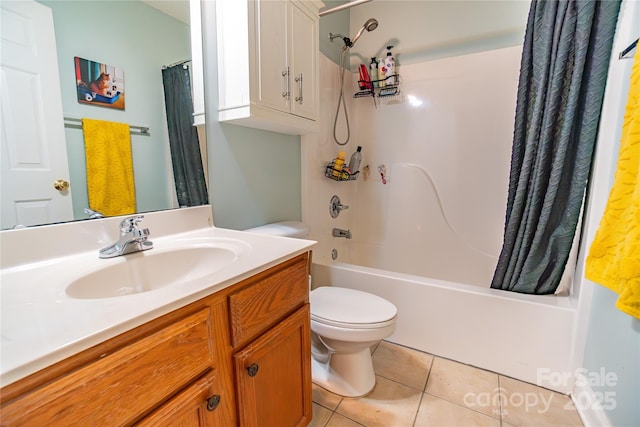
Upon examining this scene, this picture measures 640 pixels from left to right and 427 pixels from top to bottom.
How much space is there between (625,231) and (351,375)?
3.83 feet

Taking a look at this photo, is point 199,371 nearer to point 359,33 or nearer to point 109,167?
point 109,167

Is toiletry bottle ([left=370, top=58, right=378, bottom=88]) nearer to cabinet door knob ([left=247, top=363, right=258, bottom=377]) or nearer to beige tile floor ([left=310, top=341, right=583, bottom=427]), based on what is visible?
beige tile floor ([left=310, top=341, right=583, bottom=427])

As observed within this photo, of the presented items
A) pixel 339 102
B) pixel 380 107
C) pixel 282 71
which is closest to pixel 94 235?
pixel 282 71

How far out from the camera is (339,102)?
2.23 meters

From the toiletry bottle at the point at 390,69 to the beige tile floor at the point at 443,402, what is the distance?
197 centimetres

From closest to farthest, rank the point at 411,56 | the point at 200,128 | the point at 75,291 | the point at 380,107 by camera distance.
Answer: the point at 75,291
the point at 200,128
the point at 411,56
the point at 380,107

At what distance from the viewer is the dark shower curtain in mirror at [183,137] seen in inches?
44.3

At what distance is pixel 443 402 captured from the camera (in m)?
1.28

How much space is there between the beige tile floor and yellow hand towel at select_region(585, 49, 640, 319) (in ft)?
2.41

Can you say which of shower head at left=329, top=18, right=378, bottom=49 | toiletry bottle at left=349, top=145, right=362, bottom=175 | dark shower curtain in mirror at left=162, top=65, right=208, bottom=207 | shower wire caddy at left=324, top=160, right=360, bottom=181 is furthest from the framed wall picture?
toiletry bottle at left=349, top=145, right=362, bottom=175

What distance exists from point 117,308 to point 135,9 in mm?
1045

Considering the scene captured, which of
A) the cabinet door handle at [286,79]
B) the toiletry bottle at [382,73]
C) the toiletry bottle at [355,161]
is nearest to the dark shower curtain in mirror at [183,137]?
the cabinet door handle at [286,79]

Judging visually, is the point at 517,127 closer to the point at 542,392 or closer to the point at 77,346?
the point at 542,392

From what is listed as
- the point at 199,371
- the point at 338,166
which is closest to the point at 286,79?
the point at 338,166
